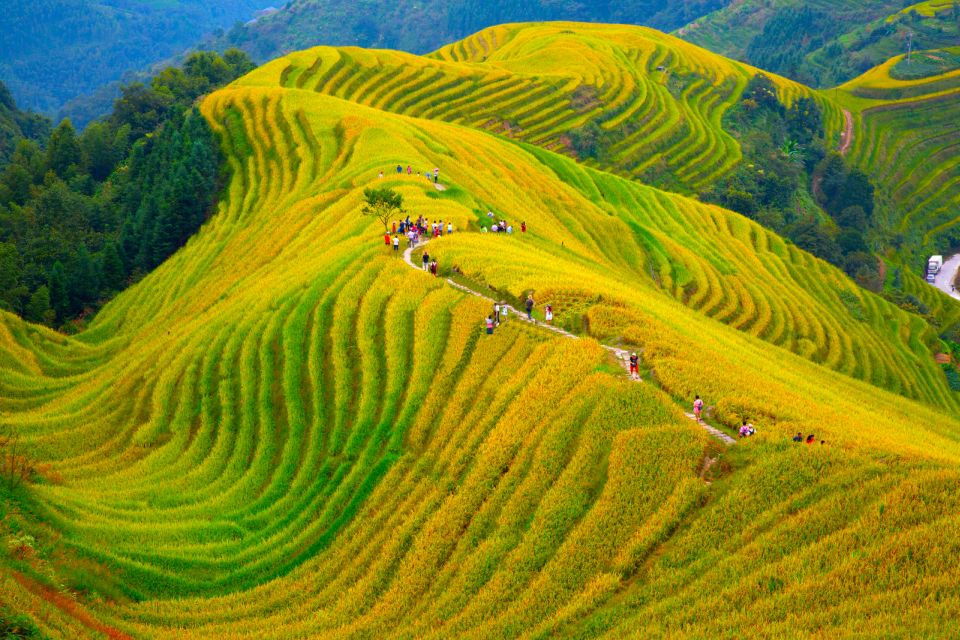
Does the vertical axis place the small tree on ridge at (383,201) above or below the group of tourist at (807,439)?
above

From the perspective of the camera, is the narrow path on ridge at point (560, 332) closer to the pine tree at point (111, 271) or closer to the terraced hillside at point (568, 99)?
the pine tree at point (111, 271)

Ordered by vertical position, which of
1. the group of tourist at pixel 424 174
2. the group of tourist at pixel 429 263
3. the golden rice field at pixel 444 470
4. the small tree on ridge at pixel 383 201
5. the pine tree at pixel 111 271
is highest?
the group of tourist at pixel 424 174

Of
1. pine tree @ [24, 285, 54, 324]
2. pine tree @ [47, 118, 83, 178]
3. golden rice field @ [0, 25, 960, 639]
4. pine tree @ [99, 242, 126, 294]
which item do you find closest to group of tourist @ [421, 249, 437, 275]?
golden rice field @ [0, 25, 960, 639]

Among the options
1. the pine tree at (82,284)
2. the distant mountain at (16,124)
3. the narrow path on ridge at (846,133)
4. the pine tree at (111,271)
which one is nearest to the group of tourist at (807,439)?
the pine tree at (111,271)

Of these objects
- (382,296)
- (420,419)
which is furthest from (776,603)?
(382,296)

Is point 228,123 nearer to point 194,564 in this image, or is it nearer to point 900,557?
point 194,564

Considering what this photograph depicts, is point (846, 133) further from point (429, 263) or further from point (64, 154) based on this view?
point (429, 263)
